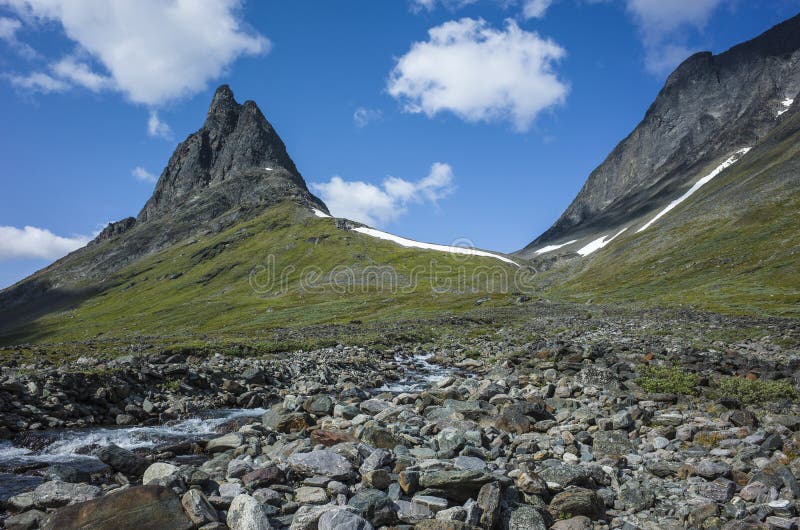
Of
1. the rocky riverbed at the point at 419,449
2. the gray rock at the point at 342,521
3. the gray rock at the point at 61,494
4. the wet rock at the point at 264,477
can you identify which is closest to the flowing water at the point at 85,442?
the rocky riverbed at the point at 419,449

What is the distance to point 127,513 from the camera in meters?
8.72

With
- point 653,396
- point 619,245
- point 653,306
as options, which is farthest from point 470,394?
point 619,245

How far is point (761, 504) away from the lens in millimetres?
9438

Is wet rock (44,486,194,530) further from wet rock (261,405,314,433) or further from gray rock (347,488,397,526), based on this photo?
wet rock (261,405,314,433)

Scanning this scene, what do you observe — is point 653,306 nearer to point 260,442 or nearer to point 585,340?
point 585,340

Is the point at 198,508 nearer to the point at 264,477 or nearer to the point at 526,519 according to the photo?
the point at 264,477

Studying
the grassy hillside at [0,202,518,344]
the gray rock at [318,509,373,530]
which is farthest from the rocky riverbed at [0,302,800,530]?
the grassy hillside at [0,202,518,344]

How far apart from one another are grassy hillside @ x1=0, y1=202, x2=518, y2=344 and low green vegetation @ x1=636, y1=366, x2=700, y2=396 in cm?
6394

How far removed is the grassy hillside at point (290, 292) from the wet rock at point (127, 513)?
73.1 meters

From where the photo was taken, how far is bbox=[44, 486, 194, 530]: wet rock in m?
8.46

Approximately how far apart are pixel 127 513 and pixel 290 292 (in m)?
132

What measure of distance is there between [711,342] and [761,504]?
27.7 metres

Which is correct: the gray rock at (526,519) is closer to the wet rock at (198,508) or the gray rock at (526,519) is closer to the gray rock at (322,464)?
the gray rock at (322,464)

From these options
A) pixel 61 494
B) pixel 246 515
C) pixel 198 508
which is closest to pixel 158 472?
pixel 61 494
